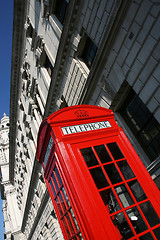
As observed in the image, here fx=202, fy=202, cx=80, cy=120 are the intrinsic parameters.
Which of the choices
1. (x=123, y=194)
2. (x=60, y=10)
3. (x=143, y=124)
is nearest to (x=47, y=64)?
(x=60, y=10)

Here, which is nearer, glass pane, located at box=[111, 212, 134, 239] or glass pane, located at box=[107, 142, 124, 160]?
glass pane, located at box=[111, 212, 134, 239]

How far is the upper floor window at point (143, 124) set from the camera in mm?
5812

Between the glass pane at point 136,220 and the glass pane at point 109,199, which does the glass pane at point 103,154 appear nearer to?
the glass pane at point 109,199

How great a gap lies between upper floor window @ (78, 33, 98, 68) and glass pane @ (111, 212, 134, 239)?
6596mm

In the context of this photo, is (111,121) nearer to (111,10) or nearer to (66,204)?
(66,204)

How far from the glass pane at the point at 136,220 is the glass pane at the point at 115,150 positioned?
944mm

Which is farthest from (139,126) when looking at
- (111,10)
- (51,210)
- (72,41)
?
(51,210)

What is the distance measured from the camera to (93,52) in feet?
27.6

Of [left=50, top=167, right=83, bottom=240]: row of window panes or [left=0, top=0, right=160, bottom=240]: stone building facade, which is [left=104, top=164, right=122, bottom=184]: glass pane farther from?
[left=0, top=0, right=160, bottom=240]: stone building facade

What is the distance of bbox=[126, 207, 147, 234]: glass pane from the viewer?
10.7 feet

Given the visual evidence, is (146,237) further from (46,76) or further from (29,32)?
(29,32)

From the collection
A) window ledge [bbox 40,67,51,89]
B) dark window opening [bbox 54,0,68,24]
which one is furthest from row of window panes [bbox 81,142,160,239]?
window ledge [bbox 40,67,51,89]

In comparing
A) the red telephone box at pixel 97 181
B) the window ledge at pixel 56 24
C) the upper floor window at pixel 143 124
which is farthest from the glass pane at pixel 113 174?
the window ledge at pixel 56 24

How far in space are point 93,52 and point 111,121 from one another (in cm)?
483
